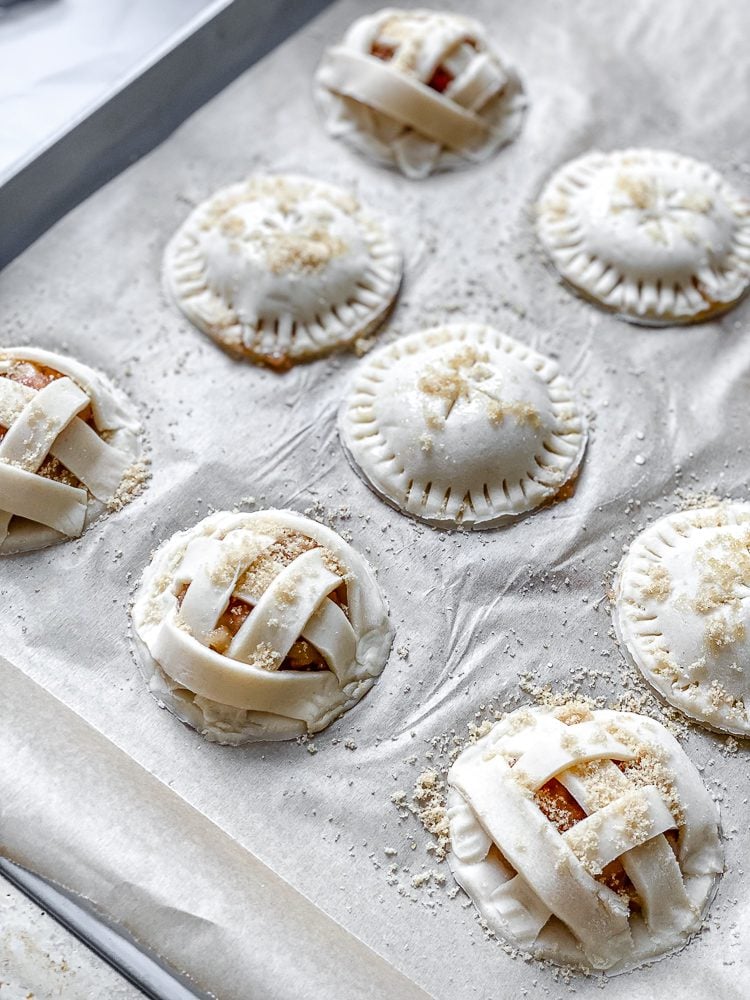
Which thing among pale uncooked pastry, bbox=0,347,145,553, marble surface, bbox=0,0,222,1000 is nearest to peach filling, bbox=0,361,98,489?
pale uncooked pastry, bbox=0,347,145,553

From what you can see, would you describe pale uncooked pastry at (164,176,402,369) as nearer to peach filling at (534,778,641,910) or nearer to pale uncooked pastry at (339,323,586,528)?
pale uncooked pastry at (339,323,586,528)

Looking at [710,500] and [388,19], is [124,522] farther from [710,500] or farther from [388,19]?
[388,19]

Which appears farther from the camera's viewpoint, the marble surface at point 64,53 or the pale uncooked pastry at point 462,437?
the marble surface at point 64,53

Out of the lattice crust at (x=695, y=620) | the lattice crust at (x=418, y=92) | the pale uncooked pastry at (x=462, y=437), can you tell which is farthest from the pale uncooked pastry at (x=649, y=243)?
the lattice crust at (x=695, y=620)

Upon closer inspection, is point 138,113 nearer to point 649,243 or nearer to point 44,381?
point 44,381

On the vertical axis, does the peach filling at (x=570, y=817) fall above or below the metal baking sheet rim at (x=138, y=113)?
below

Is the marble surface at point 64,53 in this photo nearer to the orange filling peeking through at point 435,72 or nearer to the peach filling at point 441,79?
the orange filling peeking through at point 435,72

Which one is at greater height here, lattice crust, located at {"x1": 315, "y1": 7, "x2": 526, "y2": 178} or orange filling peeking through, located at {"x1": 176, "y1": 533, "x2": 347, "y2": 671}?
lattice crust, located at {"x1": 315, "y1": 7, "x2": 526, "y2": 178}

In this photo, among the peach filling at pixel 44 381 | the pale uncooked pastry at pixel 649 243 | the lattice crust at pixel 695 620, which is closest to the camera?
the lattice crust at pixel 695 620
